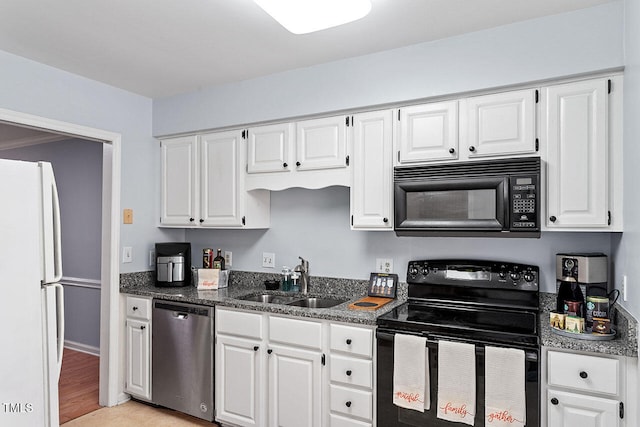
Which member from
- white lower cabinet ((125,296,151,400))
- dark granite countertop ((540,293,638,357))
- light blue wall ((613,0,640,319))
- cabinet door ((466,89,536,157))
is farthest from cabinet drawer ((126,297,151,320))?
light blue wall ((613,0,640,319))

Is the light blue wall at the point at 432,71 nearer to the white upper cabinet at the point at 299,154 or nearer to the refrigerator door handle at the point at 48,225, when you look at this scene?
the white upper cabinet at the point at 299,154

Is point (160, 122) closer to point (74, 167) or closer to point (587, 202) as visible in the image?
point (74, 167)

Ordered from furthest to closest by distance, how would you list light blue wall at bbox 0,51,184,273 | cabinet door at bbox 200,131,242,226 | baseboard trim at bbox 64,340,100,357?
baseboard trim at bbox 64,340,100,357, cabinet door at bbox 200,131,242,226, light blue wall at bbox 0,51,184,273

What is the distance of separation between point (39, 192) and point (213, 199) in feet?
5.00

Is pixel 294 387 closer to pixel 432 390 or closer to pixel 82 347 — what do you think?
pixel 432 390

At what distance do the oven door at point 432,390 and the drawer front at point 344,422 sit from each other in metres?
0.11

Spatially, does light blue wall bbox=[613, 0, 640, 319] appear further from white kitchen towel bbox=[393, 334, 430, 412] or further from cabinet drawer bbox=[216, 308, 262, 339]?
cabinet drawer bbox=[216, 308, 262, 339]

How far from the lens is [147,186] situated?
3582 mm

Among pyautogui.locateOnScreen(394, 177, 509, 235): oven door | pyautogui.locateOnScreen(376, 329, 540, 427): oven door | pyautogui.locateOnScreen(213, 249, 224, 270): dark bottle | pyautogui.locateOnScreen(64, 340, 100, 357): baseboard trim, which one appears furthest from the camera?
pyautogui.locateOnScreen(64, 340, 100, 357): baseboard trim

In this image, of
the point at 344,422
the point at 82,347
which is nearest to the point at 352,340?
the point at 344,422

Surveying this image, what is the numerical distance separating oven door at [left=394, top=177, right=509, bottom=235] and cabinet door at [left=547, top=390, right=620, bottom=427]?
0.82 metres

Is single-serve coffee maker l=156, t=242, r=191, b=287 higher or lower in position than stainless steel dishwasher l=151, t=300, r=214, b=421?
higher

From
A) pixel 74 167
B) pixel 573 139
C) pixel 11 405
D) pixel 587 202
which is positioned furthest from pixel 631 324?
pixel 74 167

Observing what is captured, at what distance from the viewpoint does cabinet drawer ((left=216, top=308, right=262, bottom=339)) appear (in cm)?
268
